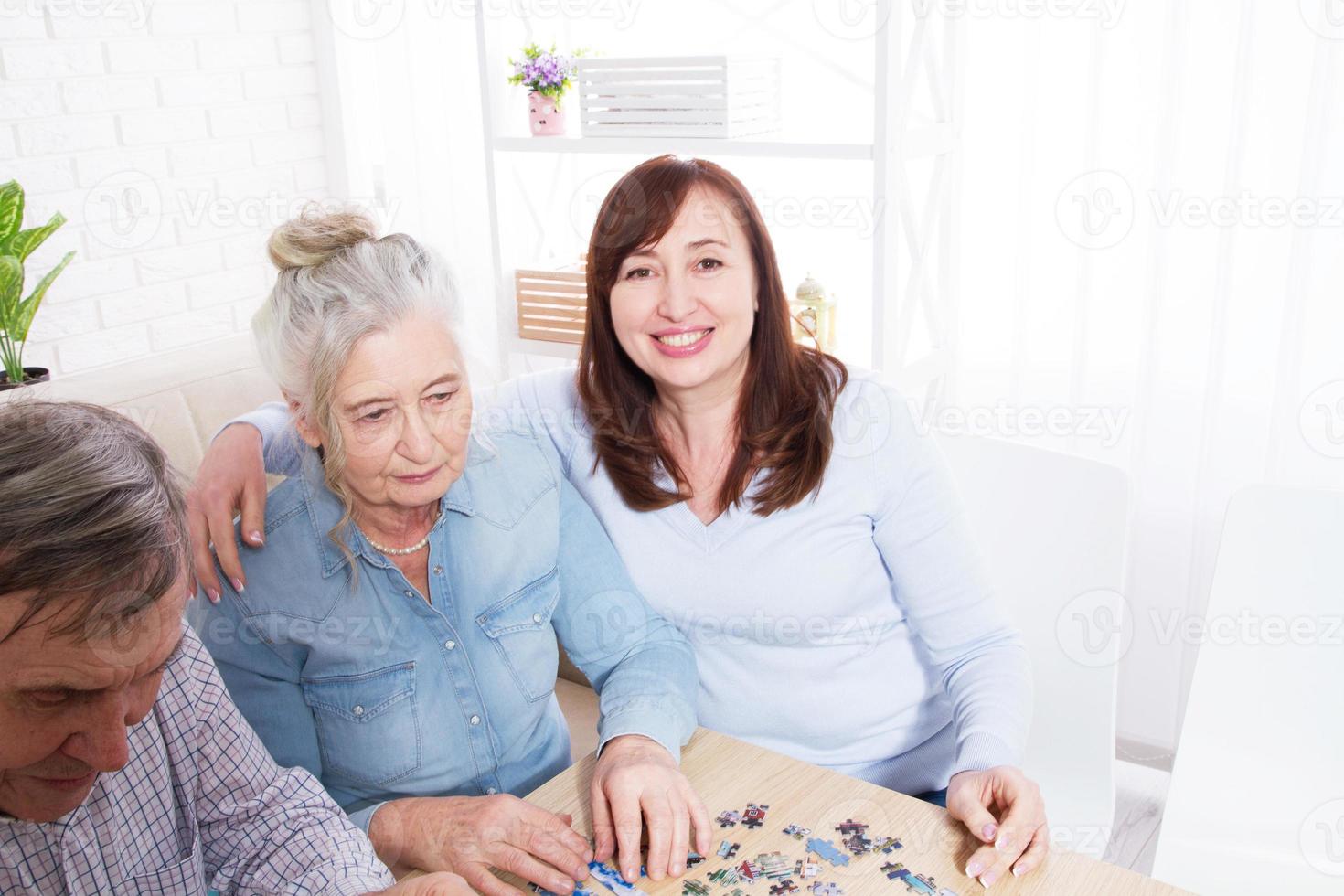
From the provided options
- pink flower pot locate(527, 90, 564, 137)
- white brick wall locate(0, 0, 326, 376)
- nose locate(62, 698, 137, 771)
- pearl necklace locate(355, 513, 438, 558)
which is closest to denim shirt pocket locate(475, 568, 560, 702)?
pearl necklace locate(355, 513, 438, 558)

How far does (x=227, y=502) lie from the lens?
1.59 meters

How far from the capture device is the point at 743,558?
1.76 meters

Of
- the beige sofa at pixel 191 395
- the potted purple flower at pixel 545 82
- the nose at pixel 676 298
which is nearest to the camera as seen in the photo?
the nose at pixel 676 298

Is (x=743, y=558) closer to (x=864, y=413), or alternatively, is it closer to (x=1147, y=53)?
(x=864, y=413)

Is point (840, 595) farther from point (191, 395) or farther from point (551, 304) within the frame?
point (551, 304)

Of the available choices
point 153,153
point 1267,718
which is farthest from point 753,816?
point 153,153

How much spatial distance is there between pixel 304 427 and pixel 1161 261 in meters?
1.94

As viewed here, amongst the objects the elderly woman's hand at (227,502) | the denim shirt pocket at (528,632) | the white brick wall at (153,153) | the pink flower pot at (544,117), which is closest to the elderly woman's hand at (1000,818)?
the denim shirt pocket at (528,632)

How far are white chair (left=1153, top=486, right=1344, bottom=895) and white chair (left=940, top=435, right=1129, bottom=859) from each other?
0.14 meters

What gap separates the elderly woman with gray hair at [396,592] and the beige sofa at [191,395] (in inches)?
26.8

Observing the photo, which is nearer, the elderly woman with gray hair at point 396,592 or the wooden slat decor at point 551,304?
the elderly woman with gray hair at point 396,592

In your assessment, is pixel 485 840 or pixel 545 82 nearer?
pixel 485 840

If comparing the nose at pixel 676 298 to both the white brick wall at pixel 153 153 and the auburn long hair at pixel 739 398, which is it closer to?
the auburn long hair at pixel 739 398

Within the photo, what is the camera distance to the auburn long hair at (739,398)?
1.77 m
